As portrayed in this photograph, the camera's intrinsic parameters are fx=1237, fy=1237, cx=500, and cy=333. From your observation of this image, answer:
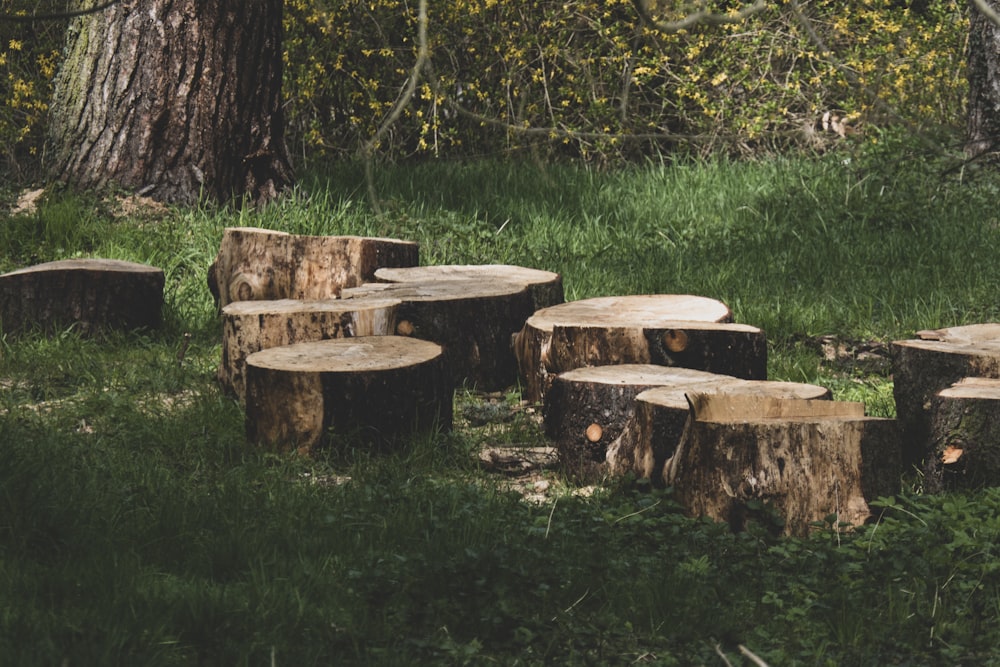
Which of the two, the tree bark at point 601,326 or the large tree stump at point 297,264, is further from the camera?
the large tree stump at point 297,264

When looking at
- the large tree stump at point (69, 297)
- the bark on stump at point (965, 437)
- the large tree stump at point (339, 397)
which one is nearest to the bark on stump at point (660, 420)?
the bark on stump at point (965, 437)

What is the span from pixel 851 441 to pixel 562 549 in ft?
3.21

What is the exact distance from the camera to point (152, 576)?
3.11m

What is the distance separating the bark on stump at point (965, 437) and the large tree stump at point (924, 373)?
0.88ft

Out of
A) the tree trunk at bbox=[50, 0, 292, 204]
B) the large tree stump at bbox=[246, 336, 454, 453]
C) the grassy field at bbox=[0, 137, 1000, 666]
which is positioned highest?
the tree trunk at bbox=[50, 0, 292, 204]

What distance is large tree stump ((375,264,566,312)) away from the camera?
5.94 metres

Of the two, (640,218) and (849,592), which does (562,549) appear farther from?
(640,218)

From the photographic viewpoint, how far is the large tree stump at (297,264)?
6.35m

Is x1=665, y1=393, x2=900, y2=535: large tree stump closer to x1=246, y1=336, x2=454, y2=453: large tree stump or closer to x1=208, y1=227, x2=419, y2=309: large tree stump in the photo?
x1=246, y1=336, x2=454, y2=453: large tree stump

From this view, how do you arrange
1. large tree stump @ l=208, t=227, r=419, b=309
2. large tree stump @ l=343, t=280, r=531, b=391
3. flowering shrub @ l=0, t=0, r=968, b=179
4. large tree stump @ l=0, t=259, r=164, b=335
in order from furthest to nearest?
flowering shrub @ l=0, t=0, r=968, b=179 < large tree stump @ l=208, t=227, r=419, b=309 < large tree stump @ l=0, t=259, r=164, b=335 < large tree stump @ l=343, t=280, r=531, b=391

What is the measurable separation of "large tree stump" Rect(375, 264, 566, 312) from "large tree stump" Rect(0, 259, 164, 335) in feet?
4.38

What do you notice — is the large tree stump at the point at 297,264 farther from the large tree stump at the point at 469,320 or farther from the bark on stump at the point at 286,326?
the bark on stump at the point at 286,326

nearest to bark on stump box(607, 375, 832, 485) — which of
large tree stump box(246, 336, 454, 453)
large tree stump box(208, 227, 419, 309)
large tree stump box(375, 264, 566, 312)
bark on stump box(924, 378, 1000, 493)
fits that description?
bark on stump box(924, 378, 1000, 493)

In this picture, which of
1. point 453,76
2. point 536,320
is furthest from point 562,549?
point 453,76
